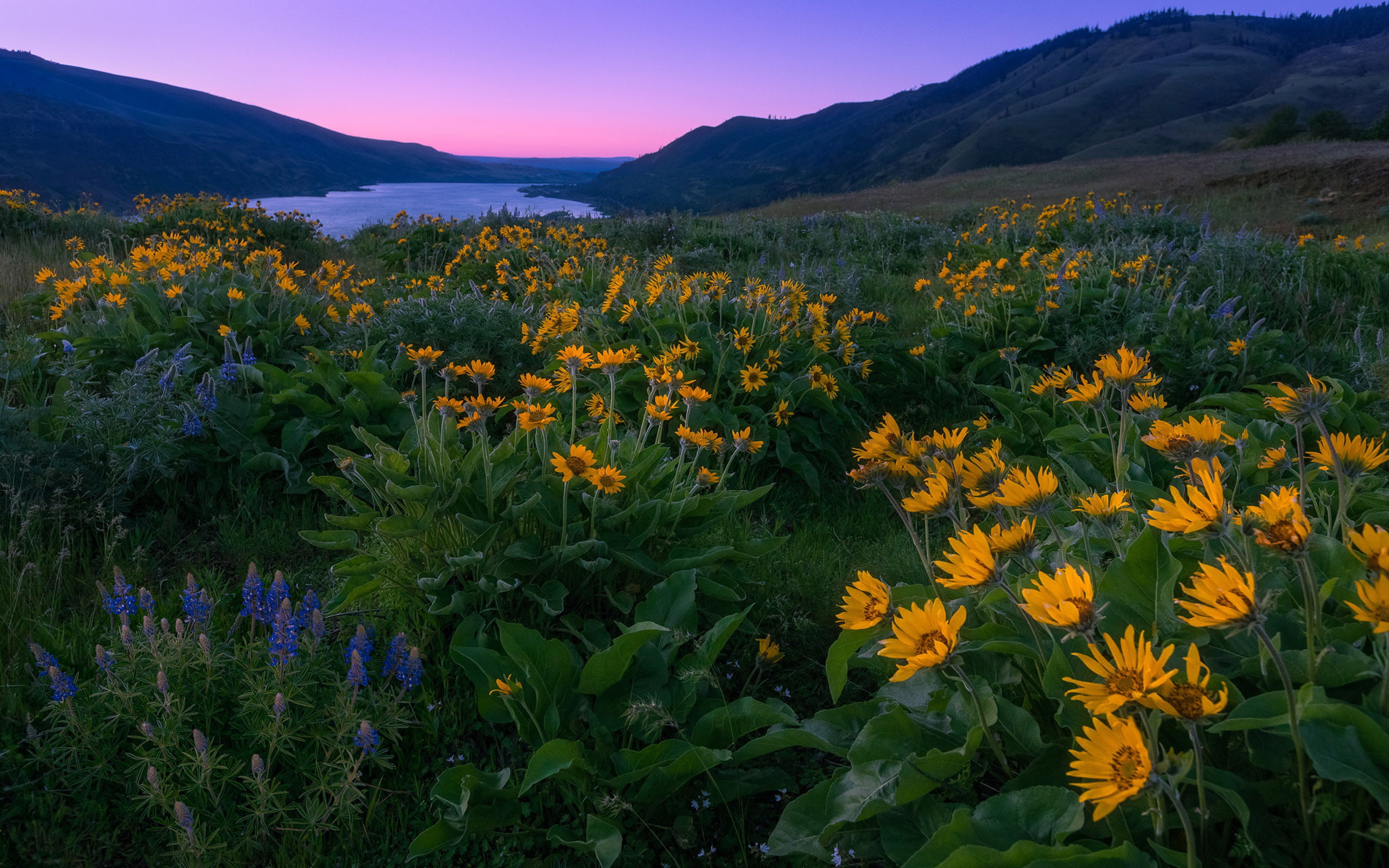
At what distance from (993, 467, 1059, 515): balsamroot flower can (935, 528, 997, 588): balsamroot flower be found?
161 mm

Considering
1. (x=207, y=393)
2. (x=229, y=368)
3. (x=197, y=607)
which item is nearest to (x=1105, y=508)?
(x=197, y=607)

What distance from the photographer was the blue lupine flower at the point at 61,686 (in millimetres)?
1740

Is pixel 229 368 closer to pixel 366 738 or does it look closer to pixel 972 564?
pixel 366 738

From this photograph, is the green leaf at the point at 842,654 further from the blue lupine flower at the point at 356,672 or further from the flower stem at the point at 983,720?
the blue lupine flower at the point at 356,672

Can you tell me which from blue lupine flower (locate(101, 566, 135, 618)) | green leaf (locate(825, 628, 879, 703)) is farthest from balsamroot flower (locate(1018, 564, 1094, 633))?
blue lupine flower (locate(101, 566, 135, 618))

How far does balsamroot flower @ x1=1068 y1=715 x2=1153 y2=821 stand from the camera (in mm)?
915

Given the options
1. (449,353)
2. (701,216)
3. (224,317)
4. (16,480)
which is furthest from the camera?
(701,216)

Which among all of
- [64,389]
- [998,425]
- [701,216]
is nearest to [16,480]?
[64,389]

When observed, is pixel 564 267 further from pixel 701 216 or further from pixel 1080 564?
pixel 701 216

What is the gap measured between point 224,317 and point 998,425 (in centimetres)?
418

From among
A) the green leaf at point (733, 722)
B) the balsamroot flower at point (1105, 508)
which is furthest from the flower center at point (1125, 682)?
the green leaf at point (733, 722)

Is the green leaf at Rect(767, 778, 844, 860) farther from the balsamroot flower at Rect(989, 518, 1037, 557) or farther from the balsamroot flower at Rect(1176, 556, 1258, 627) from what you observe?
the balsamroot flower at Rect(1176, 556, 1258, 627)

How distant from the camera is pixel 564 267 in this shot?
5.79 meters

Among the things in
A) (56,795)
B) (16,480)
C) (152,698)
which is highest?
(16,480)
